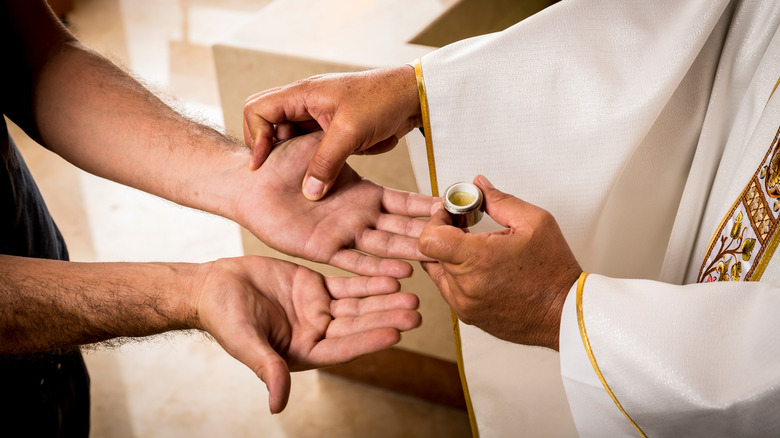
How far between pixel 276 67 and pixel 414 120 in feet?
1.82

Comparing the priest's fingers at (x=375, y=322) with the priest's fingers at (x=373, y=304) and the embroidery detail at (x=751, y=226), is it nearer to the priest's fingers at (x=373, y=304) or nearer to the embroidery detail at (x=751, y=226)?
the priest's fingers at (x=373, y=304)

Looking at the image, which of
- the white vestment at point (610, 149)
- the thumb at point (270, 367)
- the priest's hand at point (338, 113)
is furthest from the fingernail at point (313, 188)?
the thumb at point (270, 367)

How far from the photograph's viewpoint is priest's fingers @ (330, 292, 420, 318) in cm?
103

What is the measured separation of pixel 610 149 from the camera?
1141 millimetres

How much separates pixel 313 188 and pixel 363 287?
21 centimetres

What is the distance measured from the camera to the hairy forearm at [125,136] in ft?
4.00

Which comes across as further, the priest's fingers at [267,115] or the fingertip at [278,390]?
the priest's fingers at [267,115]

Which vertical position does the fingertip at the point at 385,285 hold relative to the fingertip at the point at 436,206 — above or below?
below

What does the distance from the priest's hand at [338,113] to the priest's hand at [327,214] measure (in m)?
0.04

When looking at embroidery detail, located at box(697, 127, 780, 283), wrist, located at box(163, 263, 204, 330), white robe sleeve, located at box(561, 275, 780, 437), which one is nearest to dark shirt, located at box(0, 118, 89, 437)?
wrist, located at box(163, 263, 204, 330)

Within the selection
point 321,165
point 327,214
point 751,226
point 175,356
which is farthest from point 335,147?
point 175,356

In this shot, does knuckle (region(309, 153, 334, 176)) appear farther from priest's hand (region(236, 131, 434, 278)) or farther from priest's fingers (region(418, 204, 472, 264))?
priest's fingers (region(418, 204, 472, 264))

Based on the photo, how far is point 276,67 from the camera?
163 centimetres

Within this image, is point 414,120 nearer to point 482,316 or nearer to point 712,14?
point 482,316
